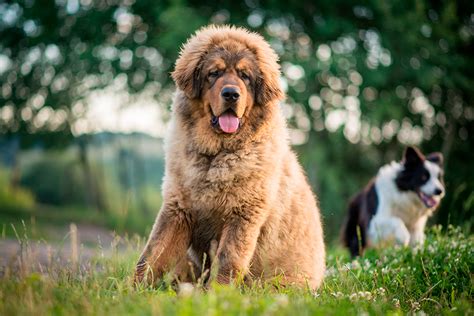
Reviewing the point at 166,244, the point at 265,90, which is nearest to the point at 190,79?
the point at 265,90

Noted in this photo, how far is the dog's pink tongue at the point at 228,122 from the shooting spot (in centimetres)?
429

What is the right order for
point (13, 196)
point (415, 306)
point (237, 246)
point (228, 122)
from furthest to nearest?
point (13, 196), point (228, 122), point (237, 246), point (415, 306)

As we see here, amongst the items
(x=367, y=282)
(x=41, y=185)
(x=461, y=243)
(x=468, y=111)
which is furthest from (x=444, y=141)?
(x=41, y=185)

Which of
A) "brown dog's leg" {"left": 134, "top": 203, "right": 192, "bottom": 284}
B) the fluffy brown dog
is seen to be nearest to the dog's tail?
the fluffy brown dog

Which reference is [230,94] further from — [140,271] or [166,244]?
[140,271]

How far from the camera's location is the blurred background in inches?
490

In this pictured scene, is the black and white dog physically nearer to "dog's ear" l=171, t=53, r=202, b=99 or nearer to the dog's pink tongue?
the dog's pink tongue

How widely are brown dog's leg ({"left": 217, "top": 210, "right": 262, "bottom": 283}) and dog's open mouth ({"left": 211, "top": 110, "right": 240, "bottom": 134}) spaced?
0.72m

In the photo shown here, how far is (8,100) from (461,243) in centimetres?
1359

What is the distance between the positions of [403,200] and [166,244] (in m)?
4.59

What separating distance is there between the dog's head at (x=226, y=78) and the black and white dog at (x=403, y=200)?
3.60 meters

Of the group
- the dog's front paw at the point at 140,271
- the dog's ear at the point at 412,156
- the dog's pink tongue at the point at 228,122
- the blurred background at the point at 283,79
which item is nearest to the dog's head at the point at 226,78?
the dog's pink tongue at the point at 228,122

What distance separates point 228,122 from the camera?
4.31m

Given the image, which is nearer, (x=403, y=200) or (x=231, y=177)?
(x=231, y=177)
